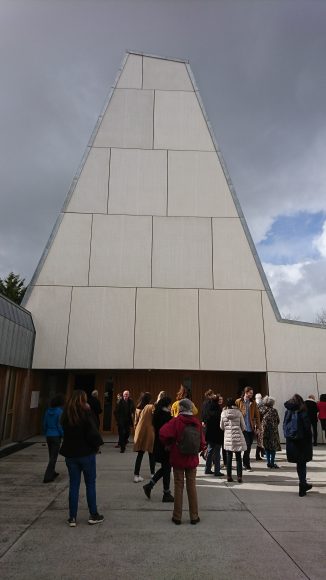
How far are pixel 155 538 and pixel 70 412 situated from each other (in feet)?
5.98

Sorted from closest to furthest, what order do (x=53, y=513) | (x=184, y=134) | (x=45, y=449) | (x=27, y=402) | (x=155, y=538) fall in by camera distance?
(x=155, y=538) → (x=53, y=513) → (x=45, y=449) → (x=27, y=402) → (x=184, y=134)

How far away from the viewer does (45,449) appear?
11000 mm

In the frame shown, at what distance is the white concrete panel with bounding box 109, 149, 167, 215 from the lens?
14.8 m

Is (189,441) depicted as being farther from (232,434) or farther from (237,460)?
(237,460)

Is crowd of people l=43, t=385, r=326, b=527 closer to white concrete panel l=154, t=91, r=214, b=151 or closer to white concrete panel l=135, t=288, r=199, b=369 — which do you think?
white concrete panel l=135, t=288, r=199, b=369

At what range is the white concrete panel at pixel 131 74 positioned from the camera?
16.7m

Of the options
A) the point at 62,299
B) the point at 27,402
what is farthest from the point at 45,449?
the point at 62,299

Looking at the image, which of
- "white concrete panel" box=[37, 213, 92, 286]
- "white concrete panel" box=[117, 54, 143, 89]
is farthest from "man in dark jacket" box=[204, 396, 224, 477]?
"white concrete panel" box=[117, 54, 143, 89]

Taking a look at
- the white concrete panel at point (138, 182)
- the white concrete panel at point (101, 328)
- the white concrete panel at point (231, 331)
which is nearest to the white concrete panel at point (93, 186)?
the white concrete panel at point (138, 182)

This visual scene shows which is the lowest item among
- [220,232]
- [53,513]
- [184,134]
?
[53,513]

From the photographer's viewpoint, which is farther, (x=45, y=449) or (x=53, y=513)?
(x=45, y=449)

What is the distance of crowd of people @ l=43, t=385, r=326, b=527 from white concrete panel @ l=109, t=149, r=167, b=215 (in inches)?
313

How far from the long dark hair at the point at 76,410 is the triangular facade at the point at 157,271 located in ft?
26.8

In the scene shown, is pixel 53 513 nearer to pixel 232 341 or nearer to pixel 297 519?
pixel 297 519
